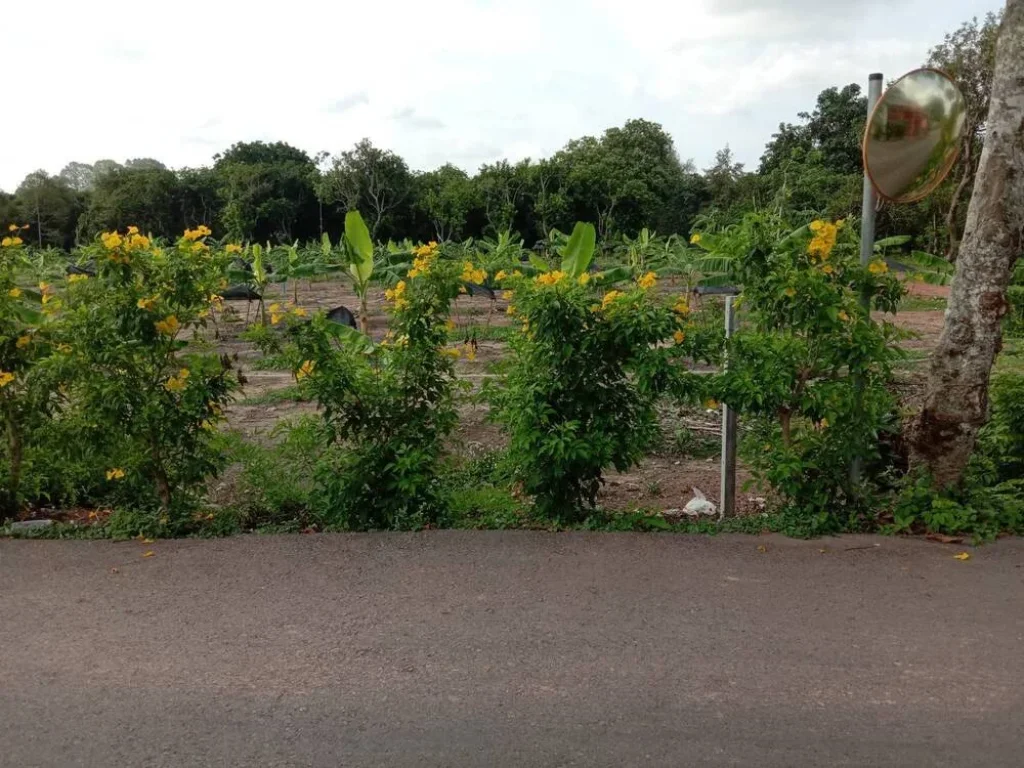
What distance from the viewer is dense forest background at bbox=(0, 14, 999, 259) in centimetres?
4178

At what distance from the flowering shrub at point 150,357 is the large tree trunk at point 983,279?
435cm

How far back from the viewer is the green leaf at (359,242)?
33.1 feet

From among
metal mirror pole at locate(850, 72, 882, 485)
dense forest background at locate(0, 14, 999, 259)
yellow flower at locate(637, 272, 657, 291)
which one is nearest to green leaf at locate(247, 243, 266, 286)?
yellow flower at locate(637, 272, 657, 291)

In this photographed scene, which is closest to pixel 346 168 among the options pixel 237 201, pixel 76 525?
pixel 237 201

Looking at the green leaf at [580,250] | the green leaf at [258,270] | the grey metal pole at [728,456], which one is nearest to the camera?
the grey metal pole at [728,456]

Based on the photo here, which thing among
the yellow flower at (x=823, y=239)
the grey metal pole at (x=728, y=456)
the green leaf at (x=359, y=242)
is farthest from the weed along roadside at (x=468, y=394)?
the green leaf at (x=359, y=242)

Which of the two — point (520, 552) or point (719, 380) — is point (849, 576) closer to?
point (719, 380)

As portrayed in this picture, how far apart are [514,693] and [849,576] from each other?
2.13 meters

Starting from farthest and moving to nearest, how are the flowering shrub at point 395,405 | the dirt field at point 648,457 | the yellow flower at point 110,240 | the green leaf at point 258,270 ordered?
the green leaf at point 258,270 → the dirt field at point 648,457 → the flowering shrub at point 395,405 → the yellow flower at point 110,240

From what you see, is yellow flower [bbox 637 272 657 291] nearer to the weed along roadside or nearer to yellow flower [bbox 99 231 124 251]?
the weed along roadside

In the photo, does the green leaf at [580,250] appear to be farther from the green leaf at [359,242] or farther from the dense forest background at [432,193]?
the dense forest background at [432,193]

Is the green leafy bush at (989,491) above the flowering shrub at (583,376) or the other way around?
the other way around

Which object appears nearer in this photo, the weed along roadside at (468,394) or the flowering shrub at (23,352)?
the weed along roadside at (468,394)

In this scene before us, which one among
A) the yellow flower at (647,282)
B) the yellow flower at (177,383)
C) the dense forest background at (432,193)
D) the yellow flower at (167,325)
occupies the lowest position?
the yellow flower at (177,383)
